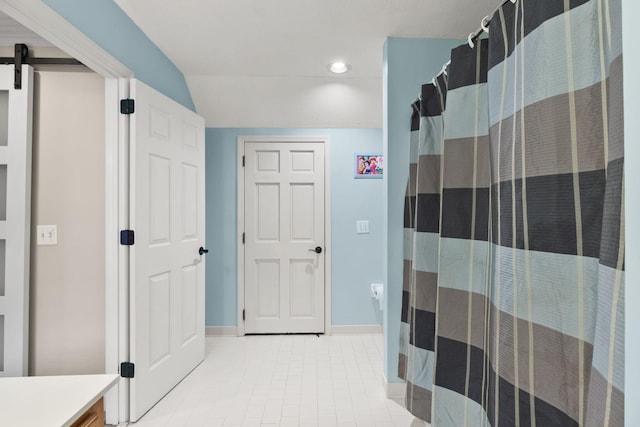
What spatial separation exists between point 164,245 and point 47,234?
0.62m

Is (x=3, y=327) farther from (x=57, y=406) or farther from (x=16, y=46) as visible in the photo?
(x=16, y=46)

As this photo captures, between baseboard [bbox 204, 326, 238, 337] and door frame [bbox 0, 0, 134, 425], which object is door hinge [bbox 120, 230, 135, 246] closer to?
door frame [bbox 0, 0, 134, 425]

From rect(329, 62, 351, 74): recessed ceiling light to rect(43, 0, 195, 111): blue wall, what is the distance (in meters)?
1.27

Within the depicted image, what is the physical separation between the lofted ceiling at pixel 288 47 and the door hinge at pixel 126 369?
203 cm

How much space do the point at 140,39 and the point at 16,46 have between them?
2.10 ft

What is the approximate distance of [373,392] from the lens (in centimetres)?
221

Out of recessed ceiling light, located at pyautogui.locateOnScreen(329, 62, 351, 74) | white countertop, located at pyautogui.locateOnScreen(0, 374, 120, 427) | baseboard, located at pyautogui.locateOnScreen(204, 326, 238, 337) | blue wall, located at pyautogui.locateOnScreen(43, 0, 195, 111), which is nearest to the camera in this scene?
white countertop, located at pyautogui.locateOnScreen(0, 374, 120, 427)

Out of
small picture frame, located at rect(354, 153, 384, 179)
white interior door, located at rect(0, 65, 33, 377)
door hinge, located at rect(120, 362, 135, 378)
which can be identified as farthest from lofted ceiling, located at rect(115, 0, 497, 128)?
door hinge, located at rect(120, 362, 135, 378)

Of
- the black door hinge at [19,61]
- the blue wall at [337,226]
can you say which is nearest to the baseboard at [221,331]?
the blue wall at [337,226]

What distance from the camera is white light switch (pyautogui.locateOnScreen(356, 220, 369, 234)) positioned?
134 inches

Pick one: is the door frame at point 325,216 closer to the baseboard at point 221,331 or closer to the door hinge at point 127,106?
the baseboard at point 221,331

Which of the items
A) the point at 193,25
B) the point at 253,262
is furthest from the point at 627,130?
the point at 253,262

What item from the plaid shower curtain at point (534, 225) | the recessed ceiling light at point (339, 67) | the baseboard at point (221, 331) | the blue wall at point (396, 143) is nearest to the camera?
the plaid shower curtain at point (534, 225)

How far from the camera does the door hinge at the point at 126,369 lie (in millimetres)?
1889
